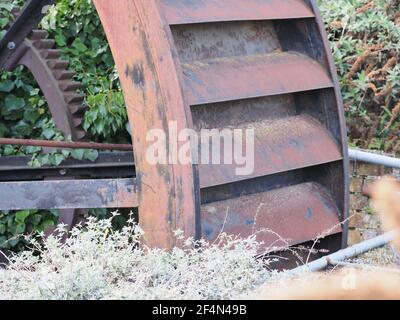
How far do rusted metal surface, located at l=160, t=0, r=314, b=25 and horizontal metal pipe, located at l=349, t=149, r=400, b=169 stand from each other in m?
0.91

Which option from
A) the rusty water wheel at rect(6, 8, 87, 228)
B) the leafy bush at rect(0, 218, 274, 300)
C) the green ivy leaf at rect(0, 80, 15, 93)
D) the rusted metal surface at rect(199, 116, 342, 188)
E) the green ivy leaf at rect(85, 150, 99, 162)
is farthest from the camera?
the green ivy leaf at rect(0, 80, 15, 93)

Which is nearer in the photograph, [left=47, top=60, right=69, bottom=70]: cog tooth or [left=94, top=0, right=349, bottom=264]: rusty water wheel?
[left=94, top=0, right=349, bottom=264]: rusty water wheel

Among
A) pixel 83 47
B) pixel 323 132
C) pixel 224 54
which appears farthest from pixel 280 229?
pixel 83 47

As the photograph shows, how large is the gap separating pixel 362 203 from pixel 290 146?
1070 millimetres

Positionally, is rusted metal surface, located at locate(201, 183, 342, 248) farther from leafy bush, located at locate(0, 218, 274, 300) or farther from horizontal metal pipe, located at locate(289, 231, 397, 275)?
leafy bush, located at locate(0, 218, 274, 300)

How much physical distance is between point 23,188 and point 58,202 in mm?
222

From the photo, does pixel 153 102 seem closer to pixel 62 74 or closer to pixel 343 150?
pixel 343 150

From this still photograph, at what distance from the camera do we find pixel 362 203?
5.20m

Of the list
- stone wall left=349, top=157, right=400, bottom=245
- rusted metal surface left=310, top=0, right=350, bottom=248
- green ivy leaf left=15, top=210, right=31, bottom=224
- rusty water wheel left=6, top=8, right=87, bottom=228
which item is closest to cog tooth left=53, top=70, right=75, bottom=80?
rusty water wheel left=6, top=8, right=87, bottom=228

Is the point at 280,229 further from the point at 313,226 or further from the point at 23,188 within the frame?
the point at 23,188

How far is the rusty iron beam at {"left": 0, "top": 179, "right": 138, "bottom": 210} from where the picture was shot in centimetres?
381

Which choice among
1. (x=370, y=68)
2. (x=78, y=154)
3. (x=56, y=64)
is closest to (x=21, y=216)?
(x=78, y=154)
